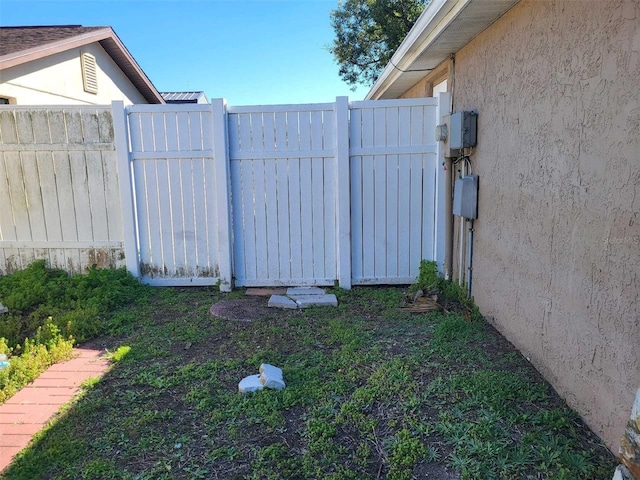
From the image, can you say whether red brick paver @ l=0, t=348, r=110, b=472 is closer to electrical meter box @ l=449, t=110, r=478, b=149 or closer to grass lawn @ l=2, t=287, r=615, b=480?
grass lawn @ l=2, t=287, r=615, b=480

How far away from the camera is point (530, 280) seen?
2.88m

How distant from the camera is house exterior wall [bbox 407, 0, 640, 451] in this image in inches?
75.4

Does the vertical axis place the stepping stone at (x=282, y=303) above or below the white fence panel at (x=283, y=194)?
below

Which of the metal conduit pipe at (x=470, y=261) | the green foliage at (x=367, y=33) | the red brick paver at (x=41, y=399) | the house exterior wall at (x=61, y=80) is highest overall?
the green foliage at (x=367, y=33)

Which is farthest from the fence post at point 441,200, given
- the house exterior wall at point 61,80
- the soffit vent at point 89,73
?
the soffit vent at point 89,73

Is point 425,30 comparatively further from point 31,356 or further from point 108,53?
point 108,53

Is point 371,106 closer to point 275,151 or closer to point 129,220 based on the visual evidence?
point 275,151

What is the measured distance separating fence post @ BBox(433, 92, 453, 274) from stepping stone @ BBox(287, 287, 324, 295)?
131 centimetres

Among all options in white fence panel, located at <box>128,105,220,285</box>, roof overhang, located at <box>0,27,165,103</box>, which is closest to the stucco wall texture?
white fence panel, located at <box>128,105,220,285</box>

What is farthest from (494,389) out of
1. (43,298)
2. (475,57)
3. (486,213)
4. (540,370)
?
(43,298)

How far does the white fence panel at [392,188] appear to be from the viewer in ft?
14.8

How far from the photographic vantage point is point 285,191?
466cm

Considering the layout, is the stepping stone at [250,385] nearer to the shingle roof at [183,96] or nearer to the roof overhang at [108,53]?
the roof overhang at [108,53]

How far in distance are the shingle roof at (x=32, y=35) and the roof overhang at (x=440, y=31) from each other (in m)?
5.33
